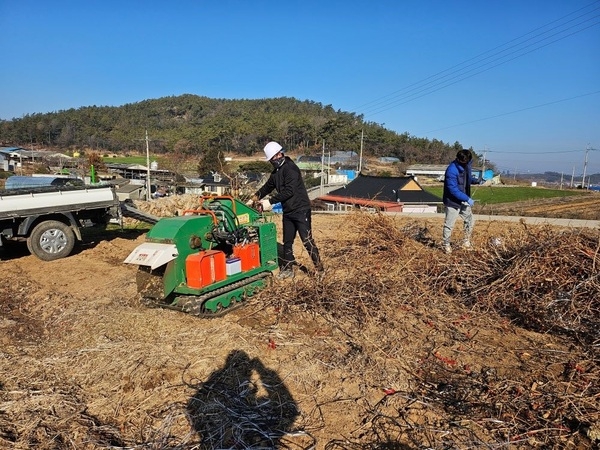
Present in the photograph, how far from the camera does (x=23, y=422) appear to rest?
2.56 m

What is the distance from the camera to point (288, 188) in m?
5.41

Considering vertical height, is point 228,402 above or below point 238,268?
below

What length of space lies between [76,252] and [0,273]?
158 cm

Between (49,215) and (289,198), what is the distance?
16.3ft

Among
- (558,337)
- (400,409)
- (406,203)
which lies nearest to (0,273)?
(400,409)

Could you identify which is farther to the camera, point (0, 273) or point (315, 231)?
point (315, 231)

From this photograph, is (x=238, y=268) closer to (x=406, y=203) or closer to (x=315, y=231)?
(x=315, y=231)

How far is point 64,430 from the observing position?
2502mm

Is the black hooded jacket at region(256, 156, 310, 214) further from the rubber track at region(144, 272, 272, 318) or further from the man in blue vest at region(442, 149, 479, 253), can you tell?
the man in blue vest at region(442, 149, 479, 253)

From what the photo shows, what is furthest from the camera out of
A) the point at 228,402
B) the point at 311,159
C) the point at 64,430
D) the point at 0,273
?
the point at 311,159

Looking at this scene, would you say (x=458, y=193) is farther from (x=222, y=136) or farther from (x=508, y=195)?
(x=222, y=136)

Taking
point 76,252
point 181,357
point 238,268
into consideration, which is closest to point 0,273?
point 76,252

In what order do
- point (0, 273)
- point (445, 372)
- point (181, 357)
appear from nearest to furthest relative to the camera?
point (445, 372) → point (181, 357) → point (0, 273)

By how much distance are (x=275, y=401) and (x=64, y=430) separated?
1.34 metres
